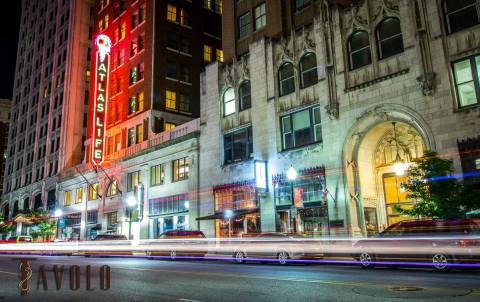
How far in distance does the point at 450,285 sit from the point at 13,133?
281ft

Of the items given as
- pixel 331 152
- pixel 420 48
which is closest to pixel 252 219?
pixel 331 152

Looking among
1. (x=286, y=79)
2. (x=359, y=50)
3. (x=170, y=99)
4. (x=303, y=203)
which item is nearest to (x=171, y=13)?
(x=170, y=99)

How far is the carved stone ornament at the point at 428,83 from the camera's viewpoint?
69.8 feet

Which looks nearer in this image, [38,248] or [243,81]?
[243,81]

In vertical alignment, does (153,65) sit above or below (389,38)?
above

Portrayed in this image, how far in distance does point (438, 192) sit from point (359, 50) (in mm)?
10974

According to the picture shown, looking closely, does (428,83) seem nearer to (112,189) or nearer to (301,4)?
(301,4)

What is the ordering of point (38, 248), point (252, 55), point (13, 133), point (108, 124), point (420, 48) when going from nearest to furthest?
point (420, 48) < point (252, 55) < point (38, 248) < point (108, 124) < point (13, 133)

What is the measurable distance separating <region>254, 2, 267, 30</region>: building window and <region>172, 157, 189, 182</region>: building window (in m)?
12.5

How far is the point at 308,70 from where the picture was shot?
27750 mm

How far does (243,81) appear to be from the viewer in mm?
32031

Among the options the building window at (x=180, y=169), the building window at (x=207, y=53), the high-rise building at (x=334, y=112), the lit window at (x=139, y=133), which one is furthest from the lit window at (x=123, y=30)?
the building window at (x=180, y=169)

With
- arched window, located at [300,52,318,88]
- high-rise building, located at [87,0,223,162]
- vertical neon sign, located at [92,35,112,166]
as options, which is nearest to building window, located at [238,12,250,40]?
arched window, located at [300,52,318,88]

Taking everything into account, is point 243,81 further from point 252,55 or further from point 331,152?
point 331,152
